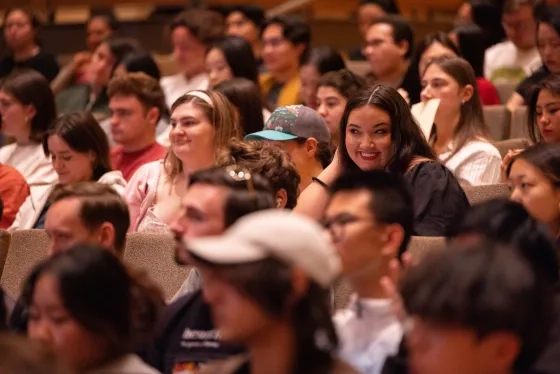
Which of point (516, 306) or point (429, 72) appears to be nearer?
point (516, 306)

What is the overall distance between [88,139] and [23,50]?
2786 millimetres

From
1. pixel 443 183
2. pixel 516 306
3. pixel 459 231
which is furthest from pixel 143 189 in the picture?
pixel 516 306

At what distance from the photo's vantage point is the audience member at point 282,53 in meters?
5.95

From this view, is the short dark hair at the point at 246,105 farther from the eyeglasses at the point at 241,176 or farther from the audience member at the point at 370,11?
the audience member at the point at 370,11

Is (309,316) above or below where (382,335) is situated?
above

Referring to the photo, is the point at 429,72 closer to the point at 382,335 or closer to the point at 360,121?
the point at 360,121

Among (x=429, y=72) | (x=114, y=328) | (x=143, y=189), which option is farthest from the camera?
(x=429, y=72)

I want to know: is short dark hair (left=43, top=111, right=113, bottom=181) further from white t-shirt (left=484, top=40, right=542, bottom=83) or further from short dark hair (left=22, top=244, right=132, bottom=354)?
white t-shirt (left=484, top=40, right=542, bottom=83)

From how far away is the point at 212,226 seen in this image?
2.42 meters

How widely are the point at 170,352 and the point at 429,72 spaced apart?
2263 mm

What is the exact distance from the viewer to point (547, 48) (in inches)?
199

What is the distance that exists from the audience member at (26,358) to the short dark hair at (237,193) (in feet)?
2.22

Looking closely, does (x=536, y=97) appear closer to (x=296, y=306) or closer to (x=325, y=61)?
(x=325, y=61)

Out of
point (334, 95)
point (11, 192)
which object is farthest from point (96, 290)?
point (334, 95)
